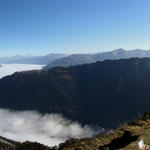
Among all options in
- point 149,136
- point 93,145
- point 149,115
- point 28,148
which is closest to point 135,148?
point 149,136

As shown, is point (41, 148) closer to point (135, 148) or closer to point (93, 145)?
point (93, 145)

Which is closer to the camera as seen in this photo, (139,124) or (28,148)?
(139,124)

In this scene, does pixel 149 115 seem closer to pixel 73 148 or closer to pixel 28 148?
pixel 73 148

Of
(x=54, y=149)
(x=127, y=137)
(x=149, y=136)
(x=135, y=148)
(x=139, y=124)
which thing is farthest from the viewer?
(x=139, y=124)

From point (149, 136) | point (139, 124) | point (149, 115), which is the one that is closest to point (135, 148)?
point (149, 136)

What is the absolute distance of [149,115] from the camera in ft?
112

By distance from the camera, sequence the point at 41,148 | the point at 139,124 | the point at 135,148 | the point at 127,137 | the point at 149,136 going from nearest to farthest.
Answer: the point at 135,148
the point at 149,136
the point at 127,137
the point at 139,124
the point at 41,148

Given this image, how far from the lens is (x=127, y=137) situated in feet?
76.0

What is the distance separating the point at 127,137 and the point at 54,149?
390 inches

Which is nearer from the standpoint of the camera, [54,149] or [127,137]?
[127,137]

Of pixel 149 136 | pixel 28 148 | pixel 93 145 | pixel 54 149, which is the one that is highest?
pixel 149 136

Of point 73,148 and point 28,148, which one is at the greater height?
point 73,148

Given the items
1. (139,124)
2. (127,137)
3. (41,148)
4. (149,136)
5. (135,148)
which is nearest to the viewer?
(135,148)

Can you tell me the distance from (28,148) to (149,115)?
68.0 ft
